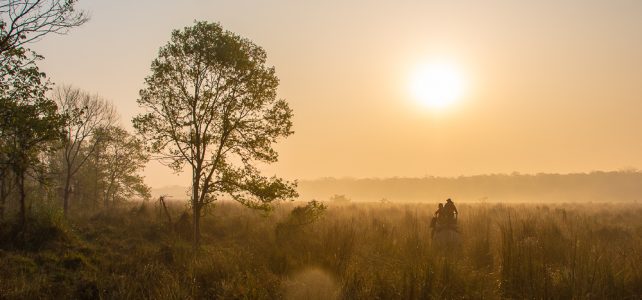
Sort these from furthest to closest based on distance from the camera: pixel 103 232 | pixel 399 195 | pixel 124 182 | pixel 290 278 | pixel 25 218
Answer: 1. pixel 399 195
2. pixel 124 182
3. pixel 103 232
4. pixel 25 218
5. pixel 290 278

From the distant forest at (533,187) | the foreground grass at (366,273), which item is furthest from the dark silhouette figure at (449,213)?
the distant forest at (533,187)

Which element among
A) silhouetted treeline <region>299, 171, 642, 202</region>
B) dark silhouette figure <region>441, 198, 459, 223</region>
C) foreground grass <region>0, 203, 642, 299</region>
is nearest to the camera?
foreground grass <region>0, 203, 642, 299</region>

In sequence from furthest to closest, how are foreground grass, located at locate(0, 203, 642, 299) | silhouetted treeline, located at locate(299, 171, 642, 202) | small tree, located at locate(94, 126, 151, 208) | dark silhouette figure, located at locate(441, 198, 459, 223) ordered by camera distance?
silhouetted treeline, located at locate(299, 171, 642, 202)
small tree, located at locate(94, 126, 151, 208)
dark silhouette figure, located at locate(441, 198, 459, 223)
foreground grass, located at locate(0, 203, 642, 299)

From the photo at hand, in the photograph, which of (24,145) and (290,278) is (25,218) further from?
(290,278)

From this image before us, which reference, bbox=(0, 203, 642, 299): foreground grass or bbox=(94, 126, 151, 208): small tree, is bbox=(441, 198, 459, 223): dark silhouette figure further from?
bbox=(94, 126, 151, 208): small tree

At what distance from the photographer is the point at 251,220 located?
22.2 metres

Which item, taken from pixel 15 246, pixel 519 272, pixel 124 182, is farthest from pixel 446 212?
pixel 124 182

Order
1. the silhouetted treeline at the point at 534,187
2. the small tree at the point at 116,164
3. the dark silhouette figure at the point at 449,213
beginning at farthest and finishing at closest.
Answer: the silhouetted treeline at the point at 534,187
the small tree at the point at 116,164
the dark silhouette figure at the point at 449,213

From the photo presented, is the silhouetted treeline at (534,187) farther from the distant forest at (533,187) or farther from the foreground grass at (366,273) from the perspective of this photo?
the foreground grass at (366,273)

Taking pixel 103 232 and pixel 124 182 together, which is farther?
pixel 124 182

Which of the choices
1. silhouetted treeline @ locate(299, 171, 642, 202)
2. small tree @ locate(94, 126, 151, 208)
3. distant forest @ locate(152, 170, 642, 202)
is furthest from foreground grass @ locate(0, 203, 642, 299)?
distant forest @ locate(152, 170, 642, 202)

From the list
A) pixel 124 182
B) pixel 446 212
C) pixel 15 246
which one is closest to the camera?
pixel 446 212

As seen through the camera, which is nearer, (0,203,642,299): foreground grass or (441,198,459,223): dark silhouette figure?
(0,203,642,299): foreground grass

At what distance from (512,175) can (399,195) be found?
51.3m
